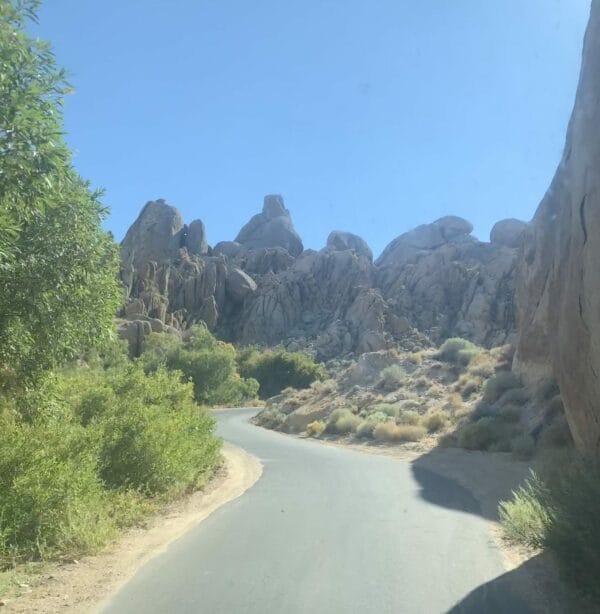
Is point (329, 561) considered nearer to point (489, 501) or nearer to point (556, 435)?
point (489, 501)

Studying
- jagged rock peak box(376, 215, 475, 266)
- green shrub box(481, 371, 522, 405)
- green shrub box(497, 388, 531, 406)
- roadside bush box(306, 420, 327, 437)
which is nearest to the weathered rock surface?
jagged rock peak box(376, 215, 475, 266)

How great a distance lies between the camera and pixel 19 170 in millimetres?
6699

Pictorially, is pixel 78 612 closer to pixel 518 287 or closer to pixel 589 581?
pixel 589 581

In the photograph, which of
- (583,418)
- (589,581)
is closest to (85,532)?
(589,581)

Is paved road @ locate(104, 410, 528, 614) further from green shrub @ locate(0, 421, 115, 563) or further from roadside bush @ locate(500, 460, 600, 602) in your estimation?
green shrub @ locate(0, 421, 115, 563)

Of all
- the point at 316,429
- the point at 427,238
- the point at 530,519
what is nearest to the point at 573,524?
the point at 530,519

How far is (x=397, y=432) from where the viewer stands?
33906 millimetres

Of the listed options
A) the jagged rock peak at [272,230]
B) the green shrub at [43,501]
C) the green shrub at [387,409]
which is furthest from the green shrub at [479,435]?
the jagged rock peak at [272,230]

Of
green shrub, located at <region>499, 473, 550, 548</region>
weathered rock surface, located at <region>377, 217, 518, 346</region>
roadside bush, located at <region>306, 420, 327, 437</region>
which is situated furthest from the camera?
weathered rock surface, located at <region>377, 217, 518, 346</region>

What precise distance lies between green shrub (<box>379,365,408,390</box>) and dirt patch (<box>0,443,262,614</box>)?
35.3 m

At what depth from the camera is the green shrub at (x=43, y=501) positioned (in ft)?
28.9

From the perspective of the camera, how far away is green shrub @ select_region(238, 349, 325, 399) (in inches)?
3615

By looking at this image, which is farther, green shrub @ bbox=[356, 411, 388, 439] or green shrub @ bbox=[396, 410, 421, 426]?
green shrub @ bbox=[356, 411, 388, 439]

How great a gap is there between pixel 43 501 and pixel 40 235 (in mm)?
3643
